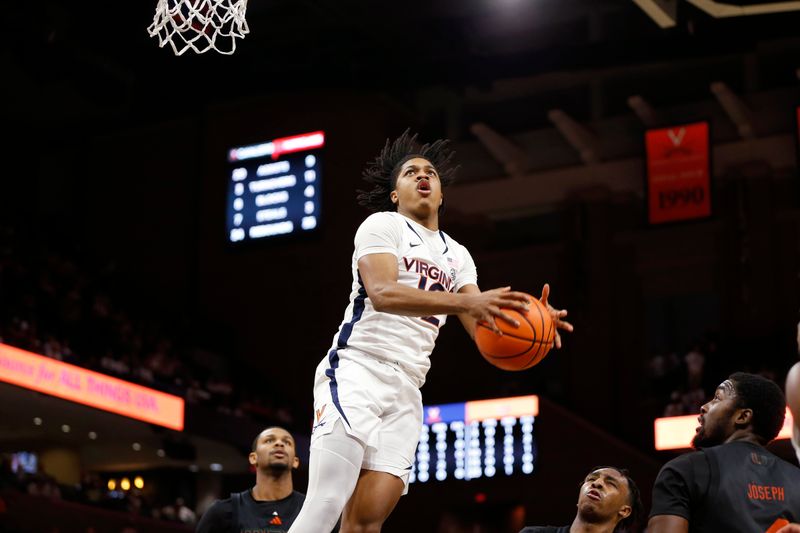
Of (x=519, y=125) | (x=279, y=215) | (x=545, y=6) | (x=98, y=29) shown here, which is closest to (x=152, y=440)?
(x=279, y=215)

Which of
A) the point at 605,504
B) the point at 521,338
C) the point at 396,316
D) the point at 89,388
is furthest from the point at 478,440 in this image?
the point at 521,338

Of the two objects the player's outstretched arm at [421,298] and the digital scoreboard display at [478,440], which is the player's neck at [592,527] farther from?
the digital scoreboard display at [478,440]

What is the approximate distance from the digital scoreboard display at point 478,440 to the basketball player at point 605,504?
10342 millimetres

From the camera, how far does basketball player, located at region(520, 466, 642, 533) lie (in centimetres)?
609

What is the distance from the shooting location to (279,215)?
15570mm

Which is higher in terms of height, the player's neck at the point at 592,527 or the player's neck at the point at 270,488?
the player's neck at the point at 270,488

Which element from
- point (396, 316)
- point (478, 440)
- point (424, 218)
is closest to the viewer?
point (396, 316)

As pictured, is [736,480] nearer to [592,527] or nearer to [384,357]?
[384,357]

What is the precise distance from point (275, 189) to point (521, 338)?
12.1m

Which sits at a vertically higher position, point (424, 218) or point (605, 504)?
point (424, 218)

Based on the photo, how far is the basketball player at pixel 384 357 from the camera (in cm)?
402

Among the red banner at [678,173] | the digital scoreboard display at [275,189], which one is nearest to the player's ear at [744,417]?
the digital scoreboard display at [275,189]

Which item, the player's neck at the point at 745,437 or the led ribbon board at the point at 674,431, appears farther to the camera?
the led ribbon board at the point at 674,431

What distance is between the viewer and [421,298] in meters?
4.02
